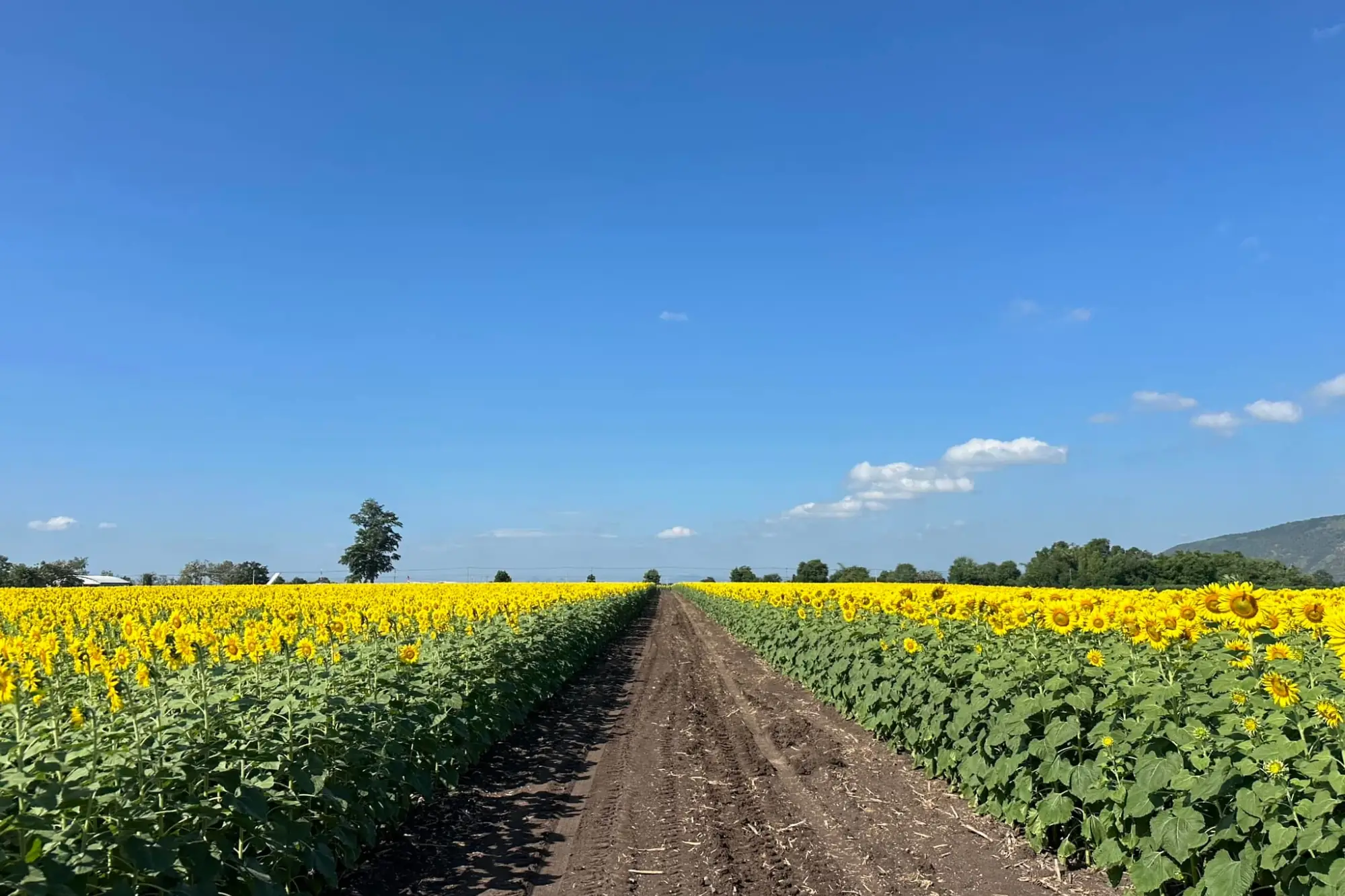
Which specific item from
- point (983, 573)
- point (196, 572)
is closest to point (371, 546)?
point (196, 572)

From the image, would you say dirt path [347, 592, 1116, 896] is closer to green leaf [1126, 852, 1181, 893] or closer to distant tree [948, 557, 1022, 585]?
green leaf [1126, 852, 1181, 893]

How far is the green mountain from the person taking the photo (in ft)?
526

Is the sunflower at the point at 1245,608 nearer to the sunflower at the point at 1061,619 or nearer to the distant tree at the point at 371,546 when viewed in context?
the sunflower at the point at 1061,619

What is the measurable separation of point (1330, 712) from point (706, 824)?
17.2ft

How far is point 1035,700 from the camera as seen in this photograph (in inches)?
257

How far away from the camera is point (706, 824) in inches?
307

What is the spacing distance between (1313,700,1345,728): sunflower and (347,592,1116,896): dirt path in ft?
7.55

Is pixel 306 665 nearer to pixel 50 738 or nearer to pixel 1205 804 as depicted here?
pixel 50 738

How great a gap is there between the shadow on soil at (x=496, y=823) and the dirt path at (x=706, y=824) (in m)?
0.02

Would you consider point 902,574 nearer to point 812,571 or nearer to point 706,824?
point 812,571

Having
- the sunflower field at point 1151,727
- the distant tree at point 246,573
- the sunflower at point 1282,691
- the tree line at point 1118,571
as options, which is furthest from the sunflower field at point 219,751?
the distant tree at point 246,573

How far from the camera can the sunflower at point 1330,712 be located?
425cm

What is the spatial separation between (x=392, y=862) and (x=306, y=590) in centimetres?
3032

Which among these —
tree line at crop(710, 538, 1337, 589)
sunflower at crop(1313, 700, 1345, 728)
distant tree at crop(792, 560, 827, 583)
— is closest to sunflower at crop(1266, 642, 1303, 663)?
sunflower at crop(1313, 700, 1345, 728)
